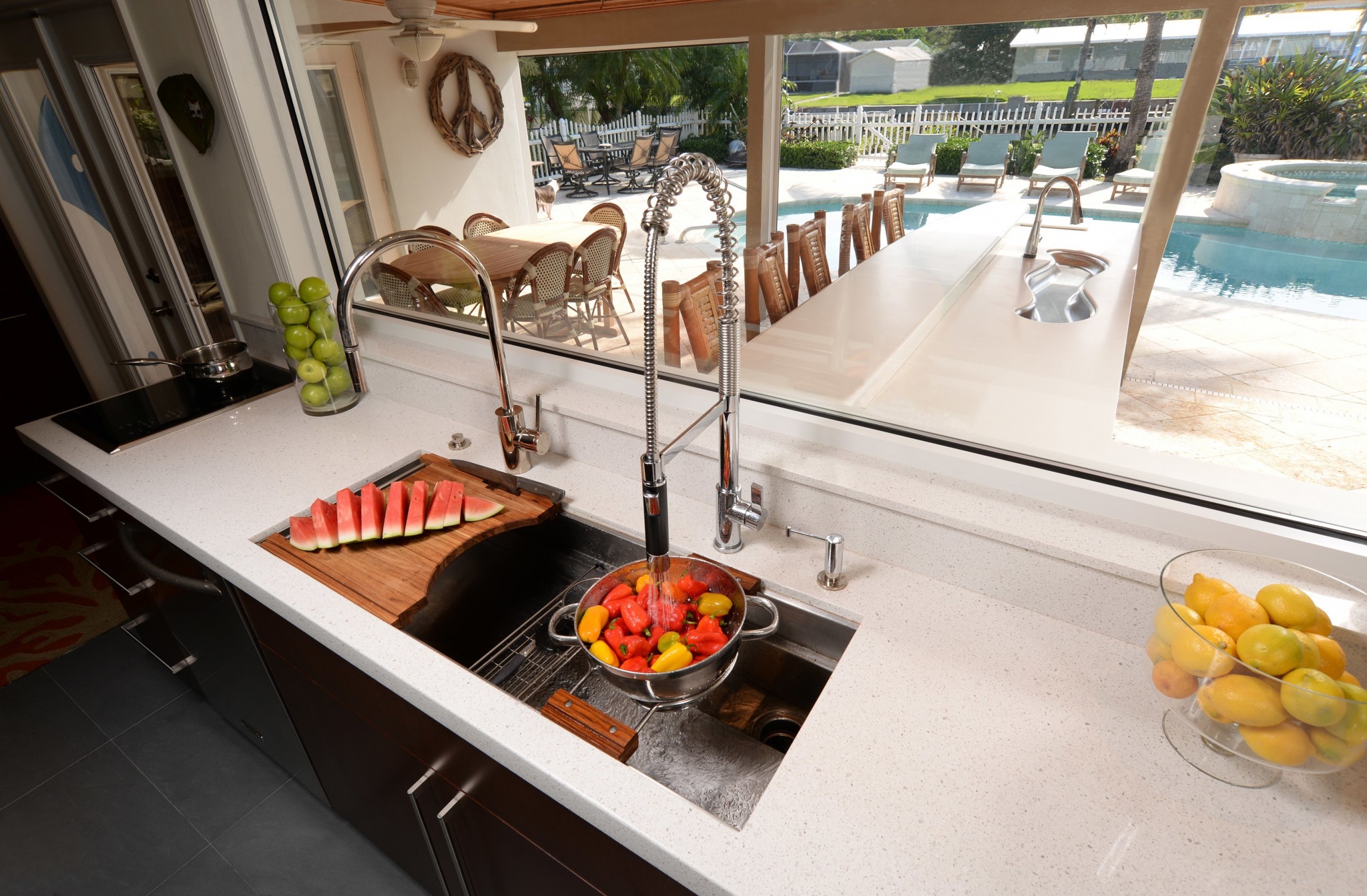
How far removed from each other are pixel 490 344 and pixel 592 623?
2.01 feet

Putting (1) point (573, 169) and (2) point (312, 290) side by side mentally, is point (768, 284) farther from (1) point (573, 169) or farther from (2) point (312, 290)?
(2) point (312, 290)

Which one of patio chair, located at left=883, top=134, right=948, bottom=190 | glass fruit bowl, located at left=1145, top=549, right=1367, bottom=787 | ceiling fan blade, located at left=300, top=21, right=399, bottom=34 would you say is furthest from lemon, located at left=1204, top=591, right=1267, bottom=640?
ceiling fan blade, located at left=300, top=21, right=399, bottom=34

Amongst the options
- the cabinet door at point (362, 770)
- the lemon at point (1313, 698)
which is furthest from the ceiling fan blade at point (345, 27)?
the lemon at point (1313, 698)

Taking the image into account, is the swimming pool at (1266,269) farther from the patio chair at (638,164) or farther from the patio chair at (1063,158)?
the patio chair at (638,164)

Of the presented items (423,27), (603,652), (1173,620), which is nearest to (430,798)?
(603,652)

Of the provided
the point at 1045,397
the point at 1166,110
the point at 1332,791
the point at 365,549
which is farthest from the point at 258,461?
the point at 1332,791

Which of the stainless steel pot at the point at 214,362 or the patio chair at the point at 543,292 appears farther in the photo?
the stainless steel pot at the point at 214,362

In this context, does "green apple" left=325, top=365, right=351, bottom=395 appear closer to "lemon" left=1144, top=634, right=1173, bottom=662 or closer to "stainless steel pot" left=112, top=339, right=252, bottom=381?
"stainless steel pot" left=112, top=339, right=252, bottom=381

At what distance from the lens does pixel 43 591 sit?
2441 mm

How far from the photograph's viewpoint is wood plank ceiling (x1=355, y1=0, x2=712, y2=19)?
1.17m

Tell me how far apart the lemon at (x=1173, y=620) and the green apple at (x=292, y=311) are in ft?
5.46

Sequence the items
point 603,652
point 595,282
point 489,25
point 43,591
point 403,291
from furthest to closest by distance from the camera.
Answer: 1. point 43,591
2. point 403,291
3. point 595,282
4. point 489,25
5. point 603,652

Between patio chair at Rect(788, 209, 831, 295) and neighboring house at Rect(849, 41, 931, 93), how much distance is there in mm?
208

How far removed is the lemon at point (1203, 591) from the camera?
30.3 inches
